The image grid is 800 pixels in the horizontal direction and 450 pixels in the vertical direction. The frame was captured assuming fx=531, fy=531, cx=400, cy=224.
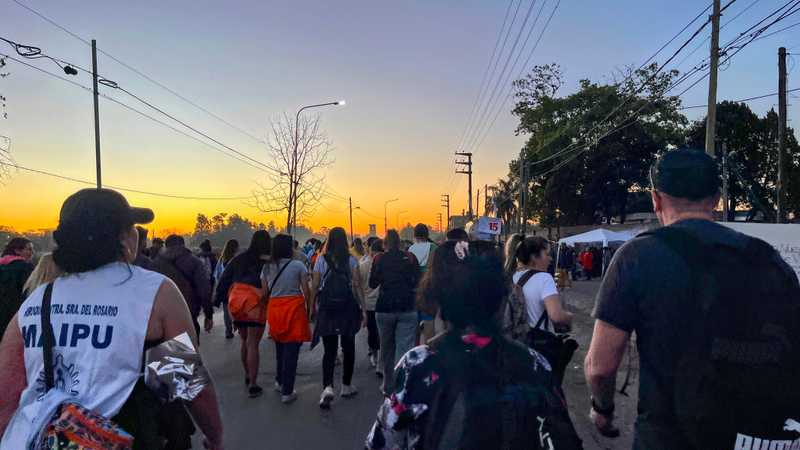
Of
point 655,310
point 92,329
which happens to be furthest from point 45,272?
point 655,310

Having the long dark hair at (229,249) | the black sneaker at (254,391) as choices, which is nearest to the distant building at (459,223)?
the black sneaker at (254,391)

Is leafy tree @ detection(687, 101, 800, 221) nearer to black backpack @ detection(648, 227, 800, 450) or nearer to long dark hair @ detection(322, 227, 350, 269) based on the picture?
long dark hair @ detection(322, 227, 350, 269)

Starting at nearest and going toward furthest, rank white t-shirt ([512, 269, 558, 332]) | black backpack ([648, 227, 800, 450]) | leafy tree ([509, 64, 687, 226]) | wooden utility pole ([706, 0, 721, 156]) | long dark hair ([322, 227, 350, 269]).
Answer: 1. black backpack ([648, 227, 800, 450])
2. white t-shirt ([512, 269, 558, 332])
3. long dark hair ([322, 227, 350, 269])
4. wooden utility pole ([706, 0, 721, 156])
5. leafy tree ([509, 64, 687, 226])

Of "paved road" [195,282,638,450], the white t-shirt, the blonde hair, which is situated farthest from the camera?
"paved road" [195,282,638,450]

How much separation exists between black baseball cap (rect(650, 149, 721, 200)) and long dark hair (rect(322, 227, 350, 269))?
441 centimetres

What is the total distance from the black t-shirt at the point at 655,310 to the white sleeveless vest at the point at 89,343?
168 centimetres

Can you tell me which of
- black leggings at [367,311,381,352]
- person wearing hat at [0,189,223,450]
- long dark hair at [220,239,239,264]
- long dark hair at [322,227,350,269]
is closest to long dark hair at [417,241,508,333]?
person wearing hat at [0,189,223,450]

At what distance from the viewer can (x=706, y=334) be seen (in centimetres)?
174

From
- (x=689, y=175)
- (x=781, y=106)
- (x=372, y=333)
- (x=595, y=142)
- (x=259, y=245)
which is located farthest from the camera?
(x=595, y=142)

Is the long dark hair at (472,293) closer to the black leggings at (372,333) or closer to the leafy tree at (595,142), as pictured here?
the black leggings at (372,333)

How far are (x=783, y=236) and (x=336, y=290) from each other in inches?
201

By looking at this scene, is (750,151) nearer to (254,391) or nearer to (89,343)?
(254,391)

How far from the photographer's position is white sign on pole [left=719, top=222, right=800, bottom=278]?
5.89m

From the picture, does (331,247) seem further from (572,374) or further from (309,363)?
(572,374)
